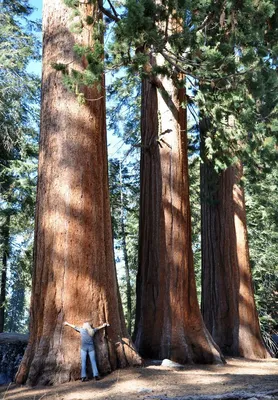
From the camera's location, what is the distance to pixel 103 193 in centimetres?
702

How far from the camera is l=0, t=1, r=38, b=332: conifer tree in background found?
14953mm

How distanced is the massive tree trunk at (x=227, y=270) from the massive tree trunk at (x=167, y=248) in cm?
183

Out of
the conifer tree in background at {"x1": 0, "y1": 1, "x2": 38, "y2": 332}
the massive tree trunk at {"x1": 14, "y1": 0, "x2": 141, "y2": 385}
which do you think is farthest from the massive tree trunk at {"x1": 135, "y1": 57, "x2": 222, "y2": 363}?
the conifer tree in background at {"x1": 0, "y1": 1, "x2": 38, "y2": 332}

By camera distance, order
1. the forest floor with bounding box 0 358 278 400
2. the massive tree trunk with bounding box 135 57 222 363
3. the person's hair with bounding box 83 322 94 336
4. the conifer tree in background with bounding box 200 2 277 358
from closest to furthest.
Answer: the forest floor with bounding box 0 358 278 400 < the person's hair with bounding box 83 322 94 336 < the massive tree trunk with bounding box 135 57 222 363 < the conifer tree in background with bounding box 200 2 277 358

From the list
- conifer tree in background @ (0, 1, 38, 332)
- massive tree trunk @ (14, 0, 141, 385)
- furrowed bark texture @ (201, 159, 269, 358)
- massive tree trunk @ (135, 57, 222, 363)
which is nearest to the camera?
massive tree trunk @ (14, 0, 141, 385)

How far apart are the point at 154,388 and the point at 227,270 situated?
6666mm

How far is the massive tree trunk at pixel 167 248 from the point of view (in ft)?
27.1

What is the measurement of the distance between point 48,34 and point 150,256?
4404 millimetres

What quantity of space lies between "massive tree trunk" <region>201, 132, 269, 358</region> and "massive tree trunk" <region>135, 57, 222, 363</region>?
183cm

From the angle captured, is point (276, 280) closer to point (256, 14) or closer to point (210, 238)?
point (210, 238)

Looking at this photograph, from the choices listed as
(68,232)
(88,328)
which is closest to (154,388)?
(88,328)

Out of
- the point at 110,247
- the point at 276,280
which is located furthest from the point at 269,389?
the point at 276,280

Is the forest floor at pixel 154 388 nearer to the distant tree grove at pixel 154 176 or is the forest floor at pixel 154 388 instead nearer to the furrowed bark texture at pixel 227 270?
the distant tree grove at pixel 154 176

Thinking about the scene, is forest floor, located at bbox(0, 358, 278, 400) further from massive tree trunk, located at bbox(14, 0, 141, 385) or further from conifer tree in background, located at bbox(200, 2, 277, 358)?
conifer tree in background, located at bbox(200, 2, 277, 358)
